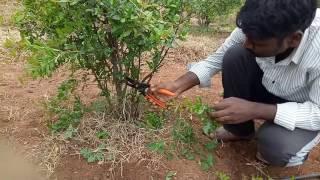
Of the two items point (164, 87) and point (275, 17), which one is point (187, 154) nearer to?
point (164, 87)

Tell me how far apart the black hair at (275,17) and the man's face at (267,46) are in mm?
38

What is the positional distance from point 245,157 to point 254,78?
52 cm

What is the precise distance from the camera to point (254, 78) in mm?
2662

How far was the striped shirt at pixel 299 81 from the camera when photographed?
225cm

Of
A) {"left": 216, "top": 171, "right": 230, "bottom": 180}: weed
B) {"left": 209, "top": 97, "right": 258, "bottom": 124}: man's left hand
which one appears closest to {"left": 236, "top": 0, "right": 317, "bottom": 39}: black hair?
{"left": 209, "top": 97, "right": 258, "bottom": 124}: man's left hand

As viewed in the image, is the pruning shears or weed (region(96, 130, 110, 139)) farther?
weed (region(96, 130, 110, 139))

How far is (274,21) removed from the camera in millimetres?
1979

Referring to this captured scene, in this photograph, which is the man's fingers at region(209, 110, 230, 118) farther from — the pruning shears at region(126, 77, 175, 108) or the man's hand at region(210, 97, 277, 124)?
the pruning shears at region(126, 77, 175, 108)

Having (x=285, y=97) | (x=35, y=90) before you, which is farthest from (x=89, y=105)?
(x=285, y=97)

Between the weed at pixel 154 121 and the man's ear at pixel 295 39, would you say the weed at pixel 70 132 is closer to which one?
the weed at pixel 154 121

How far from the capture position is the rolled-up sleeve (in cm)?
266

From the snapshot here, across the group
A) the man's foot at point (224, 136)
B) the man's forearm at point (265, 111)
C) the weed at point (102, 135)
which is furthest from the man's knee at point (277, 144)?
the weed at point (102, 135)

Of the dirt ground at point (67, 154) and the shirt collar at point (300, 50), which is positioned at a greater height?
the shirt collar at point (300, 50)

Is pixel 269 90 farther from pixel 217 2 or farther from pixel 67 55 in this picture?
pixel 217 2
